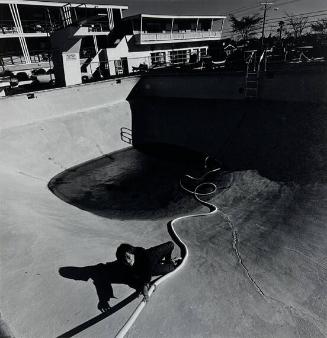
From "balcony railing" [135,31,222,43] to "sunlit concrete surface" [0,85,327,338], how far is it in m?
27.8

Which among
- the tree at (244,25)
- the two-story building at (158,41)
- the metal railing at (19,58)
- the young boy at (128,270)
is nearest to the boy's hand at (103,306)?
the young boy at (128,270)

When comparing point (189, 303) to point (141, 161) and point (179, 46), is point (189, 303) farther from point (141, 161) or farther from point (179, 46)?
point (179, 46)

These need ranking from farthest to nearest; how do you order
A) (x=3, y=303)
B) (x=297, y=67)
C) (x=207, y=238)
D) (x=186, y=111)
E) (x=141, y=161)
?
1. (x=186, y=111)
2. (x=141, y=161)
3. (x=297, y=67)
4. (x=207, y=238)
5. (x=3, y=303)

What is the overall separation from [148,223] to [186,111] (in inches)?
410

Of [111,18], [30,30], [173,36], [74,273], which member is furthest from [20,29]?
[74,273]

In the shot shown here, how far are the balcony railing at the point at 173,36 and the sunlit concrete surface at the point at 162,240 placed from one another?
27.8 m

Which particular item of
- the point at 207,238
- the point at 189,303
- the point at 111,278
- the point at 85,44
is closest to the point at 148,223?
the point at 207,238

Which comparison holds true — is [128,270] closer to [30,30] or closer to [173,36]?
[30,30]

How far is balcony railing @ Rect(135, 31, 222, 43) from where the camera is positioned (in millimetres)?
37844

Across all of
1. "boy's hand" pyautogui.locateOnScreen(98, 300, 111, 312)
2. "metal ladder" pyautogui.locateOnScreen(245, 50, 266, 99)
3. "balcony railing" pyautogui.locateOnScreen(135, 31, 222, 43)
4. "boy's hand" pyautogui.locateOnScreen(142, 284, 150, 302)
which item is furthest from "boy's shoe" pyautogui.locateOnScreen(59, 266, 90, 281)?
"balcony railing" pyautogui.locateOnScreen(135, 31, 222, 43)

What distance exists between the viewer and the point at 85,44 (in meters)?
41.1

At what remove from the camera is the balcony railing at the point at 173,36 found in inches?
1490

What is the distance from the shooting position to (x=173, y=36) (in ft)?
140

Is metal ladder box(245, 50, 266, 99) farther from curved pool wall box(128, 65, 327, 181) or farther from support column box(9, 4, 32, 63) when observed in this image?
support column box(9, 4, 32, 63)
